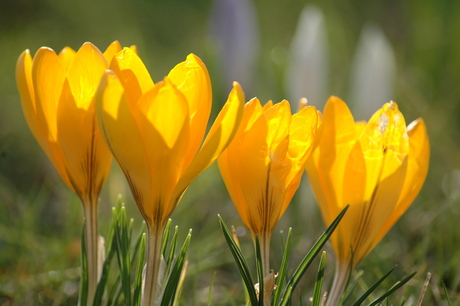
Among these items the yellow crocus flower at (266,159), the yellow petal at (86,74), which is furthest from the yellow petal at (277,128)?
the yellow petal at (86,74)

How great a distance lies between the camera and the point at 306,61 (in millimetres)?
1012

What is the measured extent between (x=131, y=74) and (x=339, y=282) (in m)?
0.19

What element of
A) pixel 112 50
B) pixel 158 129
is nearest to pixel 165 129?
pixel 158 129

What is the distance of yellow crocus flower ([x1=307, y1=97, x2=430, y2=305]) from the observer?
417 millimetres

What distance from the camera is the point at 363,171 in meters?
0.42

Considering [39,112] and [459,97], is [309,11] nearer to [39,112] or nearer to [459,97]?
[459,97]

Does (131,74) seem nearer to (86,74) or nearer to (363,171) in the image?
(86,74)

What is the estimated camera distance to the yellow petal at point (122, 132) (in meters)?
0.34

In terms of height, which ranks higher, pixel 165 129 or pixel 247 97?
pixel 247 97

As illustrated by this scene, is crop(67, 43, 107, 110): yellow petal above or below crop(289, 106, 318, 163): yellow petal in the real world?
above

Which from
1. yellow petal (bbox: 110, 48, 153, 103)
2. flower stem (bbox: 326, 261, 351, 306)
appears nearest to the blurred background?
flower stem (bbox: 326, 261, 351, 306)

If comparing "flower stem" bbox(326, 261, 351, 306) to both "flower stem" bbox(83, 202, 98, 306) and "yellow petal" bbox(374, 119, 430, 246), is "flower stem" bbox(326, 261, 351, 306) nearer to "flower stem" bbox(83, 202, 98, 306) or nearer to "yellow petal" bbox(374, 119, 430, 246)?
"yellow petal" bbox(374, 119, 430, 246)

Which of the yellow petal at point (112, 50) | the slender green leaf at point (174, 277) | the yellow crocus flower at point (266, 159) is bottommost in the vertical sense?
the slender green leaf at point (174, 277)

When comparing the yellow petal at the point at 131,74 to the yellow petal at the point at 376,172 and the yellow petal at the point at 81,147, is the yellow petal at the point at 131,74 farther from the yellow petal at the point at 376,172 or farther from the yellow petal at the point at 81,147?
the yellow petal at the point at 376,172
